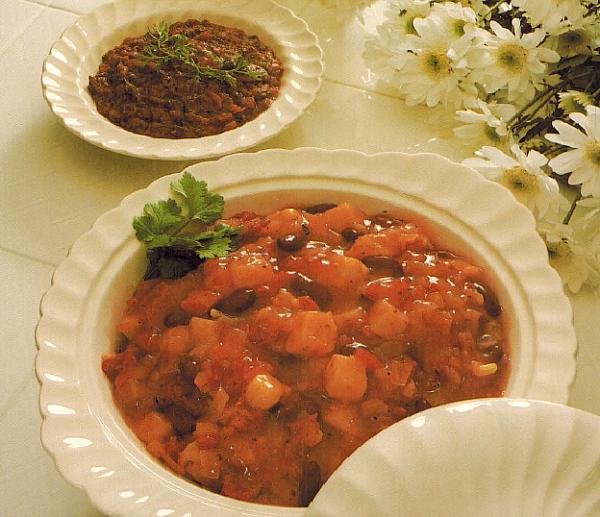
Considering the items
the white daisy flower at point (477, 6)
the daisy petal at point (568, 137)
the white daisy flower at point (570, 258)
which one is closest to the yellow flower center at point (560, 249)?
the white daisy flower at point (570, 258)

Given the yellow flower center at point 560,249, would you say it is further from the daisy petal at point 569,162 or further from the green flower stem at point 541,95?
the green flower stem at point 541,95

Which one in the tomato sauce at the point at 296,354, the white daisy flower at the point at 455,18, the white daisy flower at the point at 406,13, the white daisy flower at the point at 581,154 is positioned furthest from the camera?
the white daisy flower at the point at 406,13

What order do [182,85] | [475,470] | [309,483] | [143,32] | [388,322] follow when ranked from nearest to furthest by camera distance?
[475,470]
[309,483]
[388,322]
[182,85]
[143,32]

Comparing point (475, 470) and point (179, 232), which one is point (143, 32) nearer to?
point (179, 232)

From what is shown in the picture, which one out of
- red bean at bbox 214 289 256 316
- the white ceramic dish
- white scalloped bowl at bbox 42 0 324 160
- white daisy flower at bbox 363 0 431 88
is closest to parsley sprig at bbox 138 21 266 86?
white scalloped bowl at bbox 42 0 324 160

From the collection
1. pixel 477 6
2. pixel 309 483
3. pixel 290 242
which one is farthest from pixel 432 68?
pixel 309 483
